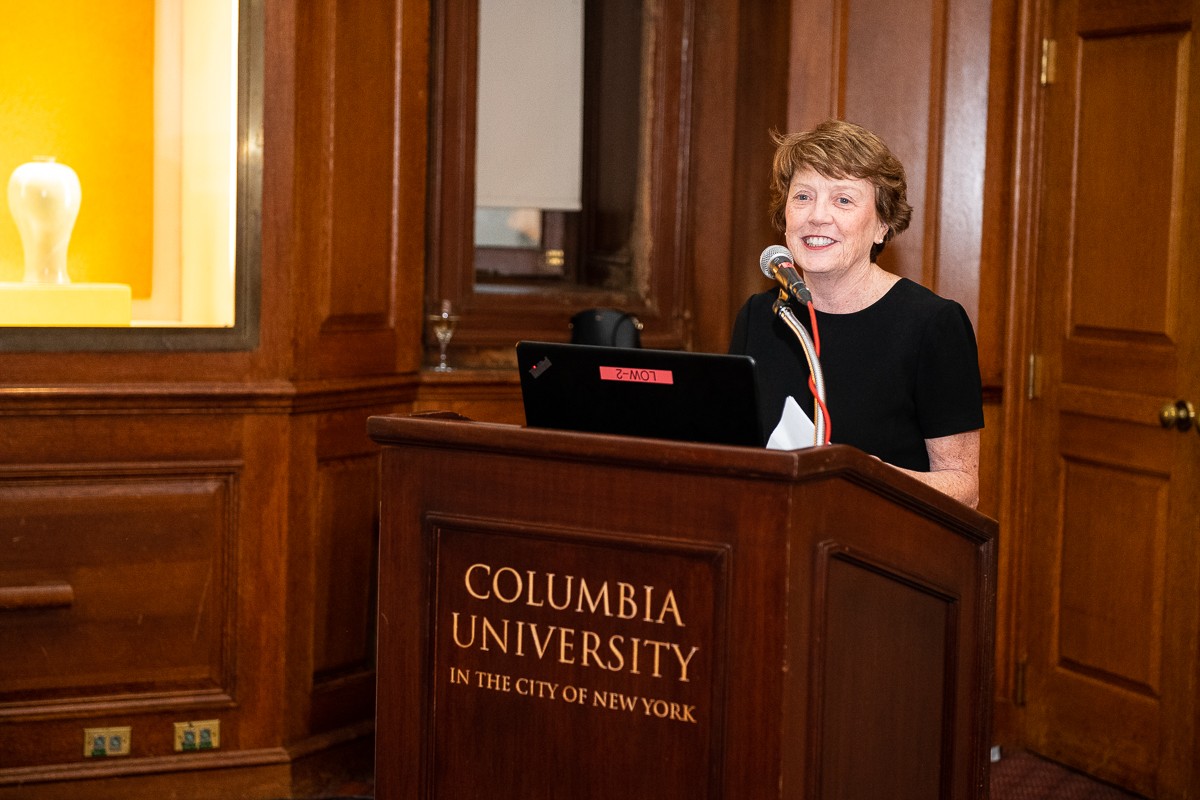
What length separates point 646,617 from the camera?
5.65 ft

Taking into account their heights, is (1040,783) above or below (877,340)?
below

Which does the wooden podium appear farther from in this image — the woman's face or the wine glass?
the wine glass

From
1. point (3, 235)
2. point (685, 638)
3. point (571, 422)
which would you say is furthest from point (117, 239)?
point (685, 638)

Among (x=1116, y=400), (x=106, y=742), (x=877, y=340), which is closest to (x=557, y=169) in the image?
(x=1116, y=400)

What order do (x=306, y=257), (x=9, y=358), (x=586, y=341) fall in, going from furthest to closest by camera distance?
(x=586, y=341) → (x=306, y=257) → (x=9, y=358)

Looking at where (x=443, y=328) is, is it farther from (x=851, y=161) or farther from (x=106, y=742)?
(x=851, y=161)

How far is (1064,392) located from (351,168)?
2.00m

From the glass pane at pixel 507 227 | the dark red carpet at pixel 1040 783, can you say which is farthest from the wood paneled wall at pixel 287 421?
the dark red carpet at pixel 1040 783

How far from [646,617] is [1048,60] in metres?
2.71

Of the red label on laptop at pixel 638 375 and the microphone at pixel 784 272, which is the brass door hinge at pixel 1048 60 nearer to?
the microphone at pixel 784 272

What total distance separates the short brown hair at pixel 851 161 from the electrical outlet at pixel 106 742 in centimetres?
212

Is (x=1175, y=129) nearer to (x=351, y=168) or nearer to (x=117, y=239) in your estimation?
(x=351, y=168)

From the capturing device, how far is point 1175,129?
3.58 m

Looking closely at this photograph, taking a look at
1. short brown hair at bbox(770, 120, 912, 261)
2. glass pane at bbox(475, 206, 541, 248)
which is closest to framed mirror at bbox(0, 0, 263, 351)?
glass pane at bbox(475, 206, 541, 248)
